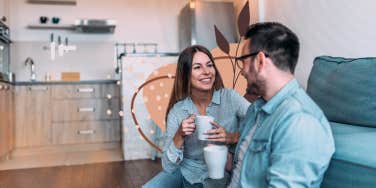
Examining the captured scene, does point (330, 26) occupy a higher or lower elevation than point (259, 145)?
higher

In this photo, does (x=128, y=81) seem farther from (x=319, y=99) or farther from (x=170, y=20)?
(x=319, y=99)

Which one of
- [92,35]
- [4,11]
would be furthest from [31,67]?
[92,35]

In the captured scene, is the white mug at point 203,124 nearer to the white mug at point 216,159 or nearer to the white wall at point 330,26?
the white mug at point 216,159

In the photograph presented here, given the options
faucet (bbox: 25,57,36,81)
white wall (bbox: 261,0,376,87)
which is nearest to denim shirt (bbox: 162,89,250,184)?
white wall (bbox: 261,0,376,87)

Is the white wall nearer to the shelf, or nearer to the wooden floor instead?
the wooden floor

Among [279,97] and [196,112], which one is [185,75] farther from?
[279,97]

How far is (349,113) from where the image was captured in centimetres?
110

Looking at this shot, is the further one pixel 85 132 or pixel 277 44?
pixel 85 132

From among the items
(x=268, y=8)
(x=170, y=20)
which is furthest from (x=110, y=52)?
(x=268, y=8)

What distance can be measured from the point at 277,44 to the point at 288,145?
256mm

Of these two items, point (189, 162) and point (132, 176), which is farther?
point (132, 176)

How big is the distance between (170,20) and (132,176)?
2874 mm

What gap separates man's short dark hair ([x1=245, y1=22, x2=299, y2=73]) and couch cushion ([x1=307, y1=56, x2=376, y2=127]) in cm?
38

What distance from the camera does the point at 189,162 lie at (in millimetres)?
1261
